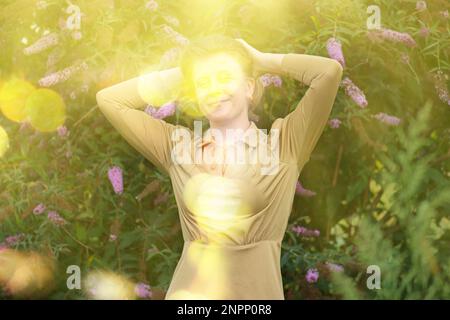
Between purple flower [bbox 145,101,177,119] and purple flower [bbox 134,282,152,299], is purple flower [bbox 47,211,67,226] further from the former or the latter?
purple flower [bbox 145,101,177,119]

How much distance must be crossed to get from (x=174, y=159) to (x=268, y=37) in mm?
1202

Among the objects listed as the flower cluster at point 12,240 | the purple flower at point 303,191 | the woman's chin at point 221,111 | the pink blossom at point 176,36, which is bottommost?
the flower cluster at point 12,240

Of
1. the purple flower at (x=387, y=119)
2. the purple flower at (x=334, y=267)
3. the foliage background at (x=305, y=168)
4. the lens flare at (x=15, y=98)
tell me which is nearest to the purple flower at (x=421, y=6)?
the foliage background at (x=305, y=168)

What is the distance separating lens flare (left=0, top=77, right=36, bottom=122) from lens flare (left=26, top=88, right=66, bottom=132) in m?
0.07

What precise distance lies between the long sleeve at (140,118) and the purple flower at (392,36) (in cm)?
113

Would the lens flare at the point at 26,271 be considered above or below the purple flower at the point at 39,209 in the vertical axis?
below

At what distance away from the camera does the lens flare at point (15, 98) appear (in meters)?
4.01

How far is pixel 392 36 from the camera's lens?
3656 millimetres

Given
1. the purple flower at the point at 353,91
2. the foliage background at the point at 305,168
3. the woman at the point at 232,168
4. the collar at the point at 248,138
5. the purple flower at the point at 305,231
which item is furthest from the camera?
the purple flower at the point at 305,231

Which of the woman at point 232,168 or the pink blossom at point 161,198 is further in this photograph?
the pink blossom at point 161,198

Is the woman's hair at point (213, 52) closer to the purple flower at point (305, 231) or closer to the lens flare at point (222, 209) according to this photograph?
the lens flare at point (222, 209)

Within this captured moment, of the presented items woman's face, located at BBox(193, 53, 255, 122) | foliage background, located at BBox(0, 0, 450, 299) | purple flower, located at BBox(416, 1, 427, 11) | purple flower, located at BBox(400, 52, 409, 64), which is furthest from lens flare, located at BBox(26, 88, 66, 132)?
purple flower, located at BBox(416, 1, 427, 11)

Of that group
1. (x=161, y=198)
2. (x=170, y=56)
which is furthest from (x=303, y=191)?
→ (x=170, y=56)
